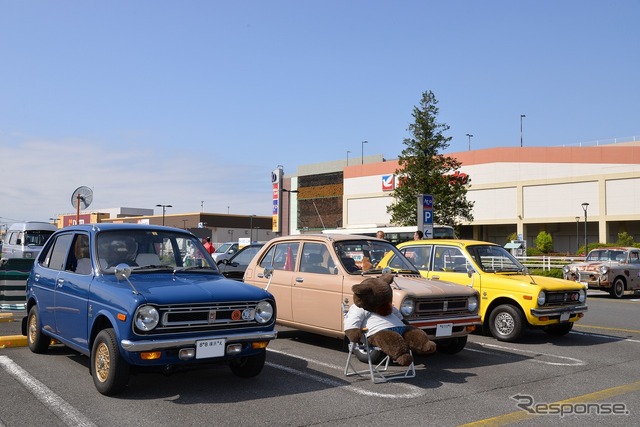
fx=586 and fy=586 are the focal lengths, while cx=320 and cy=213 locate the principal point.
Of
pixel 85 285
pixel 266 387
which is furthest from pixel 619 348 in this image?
pixel 85 285

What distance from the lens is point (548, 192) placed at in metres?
55.3

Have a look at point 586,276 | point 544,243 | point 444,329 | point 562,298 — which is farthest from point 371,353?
point 544,243

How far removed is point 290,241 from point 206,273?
2.49 metres

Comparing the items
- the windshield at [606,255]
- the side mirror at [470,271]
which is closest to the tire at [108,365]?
the side mirror at [470,271]

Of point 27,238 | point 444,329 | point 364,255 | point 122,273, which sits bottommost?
point 444,329

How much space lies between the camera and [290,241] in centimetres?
937

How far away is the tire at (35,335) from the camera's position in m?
7.74

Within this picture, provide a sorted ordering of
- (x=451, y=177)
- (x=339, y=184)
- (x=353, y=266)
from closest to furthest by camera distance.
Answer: (x=353, y=266)
(x=451, y=177)
(x=339, y=184)

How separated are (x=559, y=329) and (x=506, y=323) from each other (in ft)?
4.95

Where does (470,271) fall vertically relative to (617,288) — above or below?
above

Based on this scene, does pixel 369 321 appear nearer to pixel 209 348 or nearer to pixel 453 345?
pixel 209 348

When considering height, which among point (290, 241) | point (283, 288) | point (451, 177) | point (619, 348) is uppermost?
point (451, 177)

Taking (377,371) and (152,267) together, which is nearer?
(152,267)

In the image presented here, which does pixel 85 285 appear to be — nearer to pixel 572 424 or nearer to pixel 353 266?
pixel 353 266
